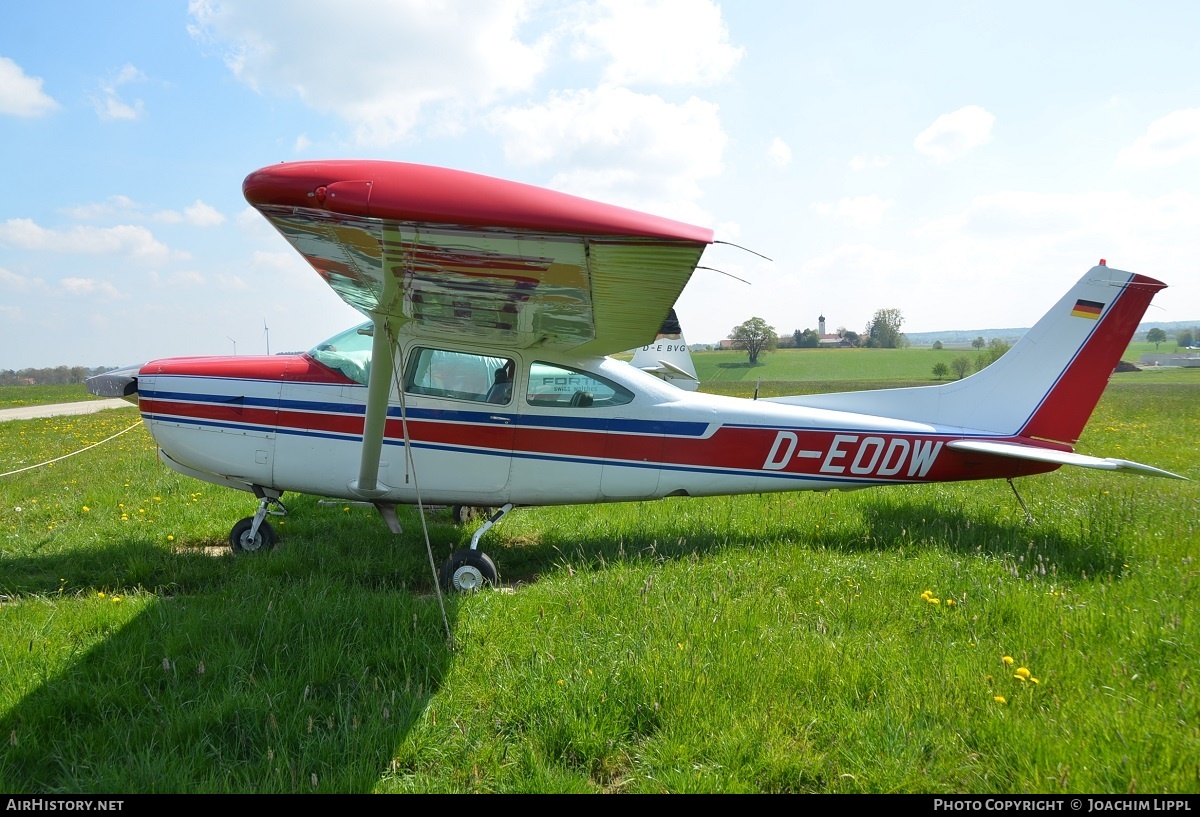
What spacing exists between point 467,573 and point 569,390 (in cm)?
154

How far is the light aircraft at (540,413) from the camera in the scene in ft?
13.4

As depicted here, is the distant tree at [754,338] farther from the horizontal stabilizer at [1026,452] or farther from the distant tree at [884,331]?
the horizontal stabilizer at [1026,452]

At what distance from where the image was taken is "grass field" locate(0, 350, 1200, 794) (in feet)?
7.29

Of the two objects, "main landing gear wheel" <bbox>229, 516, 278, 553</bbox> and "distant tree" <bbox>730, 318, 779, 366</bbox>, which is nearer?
"main landing gear wheel" <bbox>229, 516, 278, 553</bbox>

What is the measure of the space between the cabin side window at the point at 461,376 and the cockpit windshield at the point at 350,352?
41cm

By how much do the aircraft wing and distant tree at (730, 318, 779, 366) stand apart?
5610cm

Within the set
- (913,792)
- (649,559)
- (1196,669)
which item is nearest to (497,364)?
(649,559)

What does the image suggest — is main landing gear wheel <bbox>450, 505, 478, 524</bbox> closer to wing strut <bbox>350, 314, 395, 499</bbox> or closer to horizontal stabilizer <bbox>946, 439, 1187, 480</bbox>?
wing strut <bbox>350, 314, 395, 499</bbox>

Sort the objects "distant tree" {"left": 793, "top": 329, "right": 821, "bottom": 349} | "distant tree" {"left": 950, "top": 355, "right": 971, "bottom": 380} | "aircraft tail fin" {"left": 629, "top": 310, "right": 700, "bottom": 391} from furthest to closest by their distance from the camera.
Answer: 1. "distant tree" {"left": 793, "top": 329, "right": 821, "bottom": 349}
2. "distant tree" {"left": 950, "top": 355, "right": 971, "bottom": 380}
3. "aircraft tail fin" {"left": 629, "top": 310, "right": 700, "bottom": 391}

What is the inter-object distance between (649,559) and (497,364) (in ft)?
6.01

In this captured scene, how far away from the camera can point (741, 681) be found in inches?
108

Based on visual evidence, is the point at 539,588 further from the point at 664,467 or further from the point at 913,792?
the point at 913,792

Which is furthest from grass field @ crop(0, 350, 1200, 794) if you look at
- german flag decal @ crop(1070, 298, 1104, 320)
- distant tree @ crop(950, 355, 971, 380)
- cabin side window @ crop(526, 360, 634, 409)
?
distant tree @ crop(950, 355, 971, 380)
